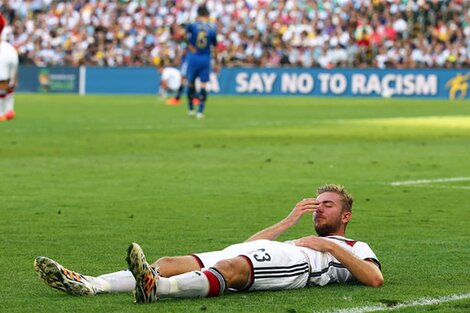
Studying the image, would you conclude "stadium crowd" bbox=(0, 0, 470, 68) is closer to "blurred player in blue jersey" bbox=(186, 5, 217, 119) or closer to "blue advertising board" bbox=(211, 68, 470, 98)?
"blue advertising board" bbox=(211, 68, 470, 98)

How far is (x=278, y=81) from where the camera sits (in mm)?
50000

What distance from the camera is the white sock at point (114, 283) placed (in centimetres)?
794

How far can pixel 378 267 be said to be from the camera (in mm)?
8438

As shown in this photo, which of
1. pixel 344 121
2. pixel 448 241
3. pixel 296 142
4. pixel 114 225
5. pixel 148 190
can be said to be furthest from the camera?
pixel 344 121

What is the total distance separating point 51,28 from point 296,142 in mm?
34875

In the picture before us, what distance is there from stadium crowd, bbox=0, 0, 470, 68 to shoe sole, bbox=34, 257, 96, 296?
134 feet

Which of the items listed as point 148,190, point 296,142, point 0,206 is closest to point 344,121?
point 296,142

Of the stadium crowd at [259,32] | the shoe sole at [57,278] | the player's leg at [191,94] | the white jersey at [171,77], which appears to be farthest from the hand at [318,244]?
the white jersey at [171,77]

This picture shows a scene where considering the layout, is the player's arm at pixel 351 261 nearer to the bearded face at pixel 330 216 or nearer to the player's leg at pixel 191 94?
the bearded face at pixel 330 216

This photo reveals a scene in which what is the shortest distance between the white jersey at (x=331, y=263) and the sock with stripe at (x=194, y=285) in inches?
26.8

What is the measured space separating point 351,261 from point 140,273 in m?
1.54

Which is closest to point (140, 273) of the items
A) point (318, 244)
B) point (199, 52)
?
point (318, 244)

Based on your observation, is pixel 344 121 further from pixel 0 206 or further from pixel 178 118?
pixel 0 206

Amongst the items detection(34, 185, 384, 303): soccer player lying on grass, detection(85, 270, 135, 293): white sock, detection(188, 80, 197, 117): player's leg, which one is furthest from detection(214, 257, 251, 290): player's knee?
detection(188, 80, 197, 117): player's leg
